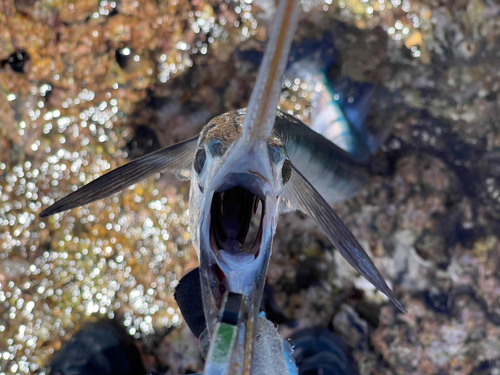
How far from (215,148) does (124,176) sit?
320 millimetres

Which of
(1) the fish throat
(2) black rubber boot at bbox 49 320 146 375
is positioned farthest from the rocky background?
(1) the fish throat

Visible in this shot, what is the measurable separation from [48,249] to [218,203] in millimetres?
956

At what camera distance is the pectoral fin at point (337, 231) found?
706 mm

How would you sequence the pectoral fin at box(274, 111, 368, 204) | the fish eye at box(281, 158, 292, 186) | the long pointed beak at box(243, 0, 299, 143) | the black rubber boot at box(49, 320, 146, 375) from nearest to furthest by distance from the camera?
1. the long pointed beak at box(243, 0, 299, 143)
2. the fish eye at box(281, 158, 292, 186)
3. the pectoral fin at box(274, 111, 368, 204)
4. the black rubber boot at box(49, 320, 146, 375)

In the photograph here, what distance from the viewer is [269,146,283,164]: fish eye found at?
22.6 inches

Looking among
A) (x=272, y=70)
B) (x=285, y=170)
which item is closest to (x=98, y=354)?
(x=285, y=170)

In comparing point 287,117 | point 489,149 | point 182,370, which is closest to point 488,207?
point 489,149

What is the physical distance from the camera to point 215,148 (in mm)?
596

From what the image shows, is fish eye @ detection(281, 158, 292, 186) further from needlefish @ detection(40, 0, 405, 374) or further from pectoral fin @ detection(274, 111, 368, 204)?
pectoral fin @ detection(274, 111, 368, 204)

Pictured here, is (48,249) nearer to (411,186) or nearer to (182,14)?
(182,14)

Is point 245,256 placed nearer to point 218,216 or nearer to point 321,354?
point 218,216

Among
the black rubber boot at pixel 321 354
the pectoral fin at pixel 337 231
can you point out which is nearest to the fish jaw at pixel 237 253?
the pectoral fin at pixel 337 231

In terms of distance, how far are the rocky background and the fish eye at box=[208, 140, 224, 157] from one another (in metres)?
0.77

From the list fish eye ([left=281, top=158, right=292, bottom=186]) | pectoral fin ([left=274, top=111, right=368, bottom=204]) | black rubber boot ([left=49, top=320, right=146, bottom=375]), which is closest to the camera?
fish eye ([left=281, top=158, right=292, bottom=186])
